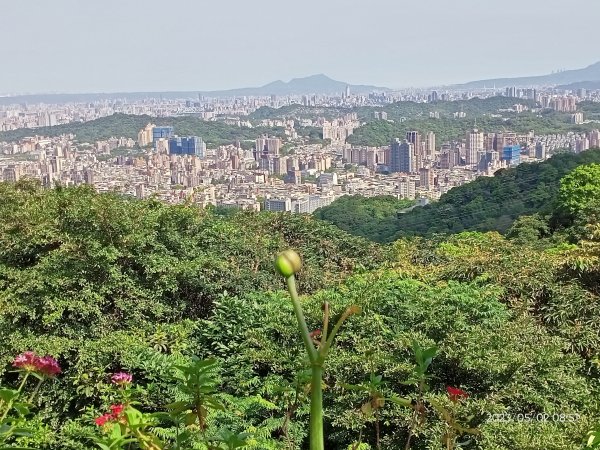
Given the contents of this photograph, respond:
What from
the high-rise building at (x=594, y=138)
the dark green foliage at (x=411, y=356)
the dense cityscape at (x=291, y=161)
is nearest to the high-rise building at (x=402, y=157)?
the dense cityscape at (x=291, y=161)

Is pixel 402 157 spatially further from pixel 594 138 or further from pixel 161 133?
pixel 161 133

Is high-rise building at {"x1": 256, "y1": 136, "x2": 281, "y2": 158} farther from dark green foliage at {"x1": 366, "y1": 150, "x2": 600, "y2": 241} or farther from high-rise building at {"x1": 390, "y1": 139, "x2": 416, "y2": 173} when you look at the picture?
dark green foliage at {"x1": 366, "y1": 150, "x2": 600, "y2": 241}

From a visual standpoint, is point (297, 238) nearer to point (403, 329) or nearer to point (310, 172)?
point (403, 329)

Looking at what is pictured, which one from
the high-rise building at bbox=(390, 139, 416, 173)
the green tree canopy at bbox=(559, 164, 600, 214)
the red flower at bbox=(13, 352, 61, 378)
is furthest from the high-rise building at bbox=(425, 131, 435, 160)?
the red flower at bbox=(13, 352, 61, 378)

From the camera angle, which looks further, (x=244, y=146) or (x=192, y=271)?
(x=244, y=146)

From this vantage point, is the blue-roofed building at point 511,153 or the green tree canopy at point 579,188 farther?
the blue-roofed building at point 511,153

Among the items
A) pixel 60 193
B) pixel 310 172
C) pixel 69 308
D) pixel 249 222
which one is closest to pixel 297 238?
pixel 249 222

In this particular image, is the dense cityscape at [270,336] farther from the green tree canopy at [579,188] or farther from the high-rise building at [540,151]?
the high-rise building at [540,151]
